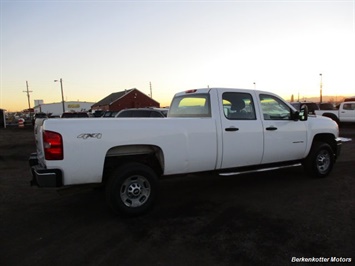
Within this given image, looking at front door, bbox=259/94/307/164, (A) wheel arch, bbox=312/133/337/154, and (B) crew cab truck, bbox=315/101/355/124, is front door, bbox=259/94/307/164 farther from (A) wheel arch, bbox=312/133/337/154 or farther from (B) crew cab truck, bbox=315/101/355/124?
(B) crew cab truck, bbox=315/101/355/124

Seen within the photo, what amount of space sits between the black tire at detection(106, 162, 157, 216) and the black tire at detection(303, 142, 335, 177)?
3.95 metres

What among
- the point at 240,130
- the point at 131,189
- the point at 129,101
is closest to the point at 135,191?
the point at 131,189

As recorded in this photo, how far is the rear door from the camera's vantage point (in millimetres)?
5742

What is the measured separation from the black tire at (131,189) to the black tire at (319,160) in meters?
3.95

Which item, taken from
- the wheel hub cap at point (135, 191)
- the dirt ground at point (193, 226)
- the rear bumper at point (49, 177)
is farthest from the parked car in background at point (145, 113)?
the rear bumper at point (49, 177)

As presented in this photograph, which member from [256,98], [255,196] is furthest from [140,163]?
[256,98]

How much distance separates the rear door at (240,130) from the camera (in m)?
5.74

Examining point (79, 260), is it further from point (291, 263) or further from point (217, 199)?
point (217, 199)

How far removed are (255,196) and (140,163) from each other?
235cm

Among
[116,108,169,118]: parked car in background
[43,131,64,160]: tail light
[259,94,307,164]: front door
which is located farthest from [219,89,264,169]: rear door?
[116,108,169,118]: parked car in background

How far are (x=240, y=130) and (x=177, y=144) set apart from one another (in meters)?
1.35

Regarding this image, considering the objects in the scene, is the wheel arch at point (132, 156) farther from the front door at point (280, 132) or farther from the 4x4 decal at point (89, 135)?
the front door at point (280, 132)

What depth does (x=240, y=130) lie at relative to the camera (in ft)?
19.3

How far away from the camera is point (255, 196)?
6.06 m
